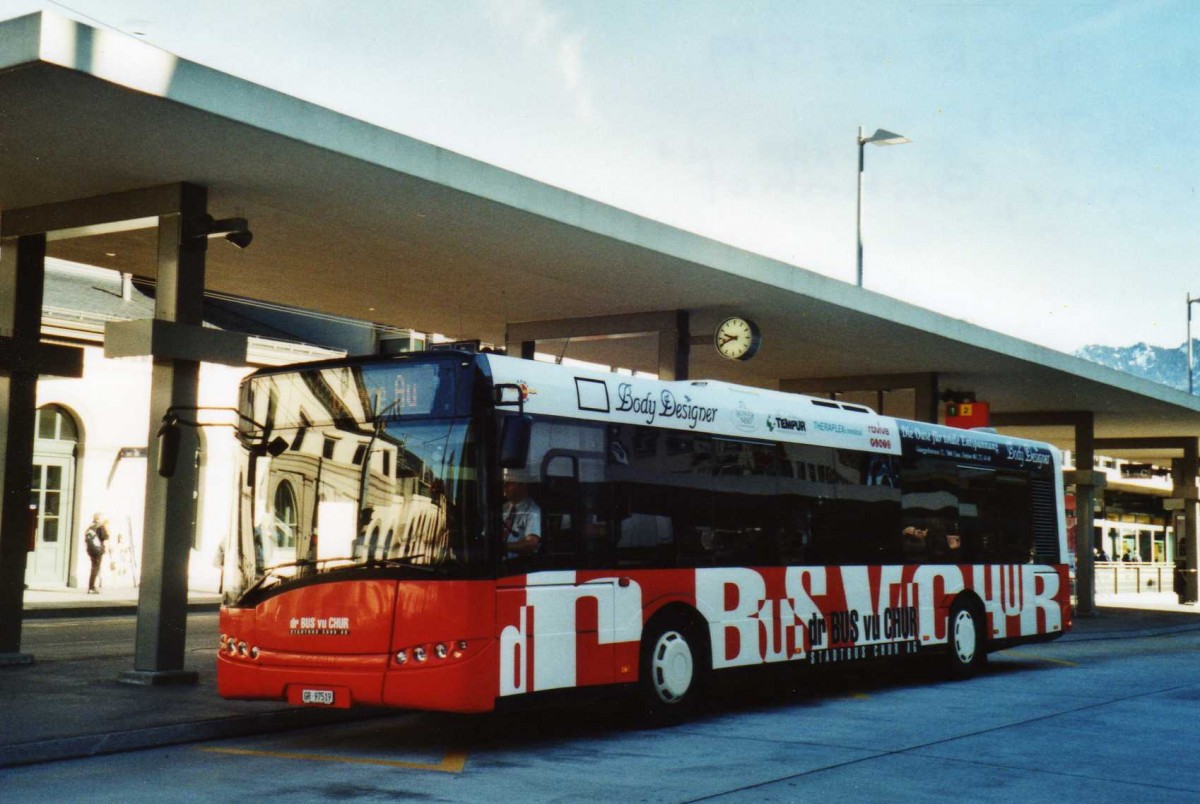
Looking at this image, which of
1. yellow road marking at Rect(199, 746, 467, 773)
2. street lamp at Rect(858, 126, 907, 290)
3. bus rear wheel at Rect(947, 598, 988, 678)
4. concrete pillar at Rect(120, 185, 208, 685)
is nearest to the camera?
yellow road marking at Rect(199, 746, 467, 773)

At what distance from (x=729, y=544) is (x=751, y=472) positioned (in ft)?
2.63

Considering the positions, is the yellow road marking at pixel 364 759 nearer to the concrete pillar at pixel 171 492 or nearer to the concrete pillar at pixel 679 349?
the concrete pillar at pixel 171 492

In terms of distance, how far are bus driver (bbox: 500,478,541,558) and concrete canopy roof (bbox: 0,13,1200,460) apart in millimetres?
3792

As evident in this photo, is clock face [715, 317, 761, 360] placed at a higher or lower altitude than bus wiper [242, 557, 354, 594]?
higher

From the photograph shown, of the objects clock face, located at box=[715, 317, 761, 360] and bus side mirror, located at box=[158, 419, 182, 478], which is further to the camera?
clock face, located at box=[715, 317, 761, 360]

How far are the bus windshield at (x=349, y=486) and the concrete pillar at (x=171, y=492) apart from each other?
8.58 ft

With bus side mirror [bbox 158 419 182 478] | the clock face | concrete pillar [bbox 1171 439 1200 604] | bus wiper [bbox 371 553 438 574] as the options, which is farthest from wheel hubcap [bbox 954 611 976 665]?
concrete pillar [bbox 1171 439 1200 604]

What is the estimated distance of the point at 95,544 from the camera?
29.3 m

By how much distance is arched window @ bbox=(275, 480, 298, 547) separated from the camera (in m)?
10.2

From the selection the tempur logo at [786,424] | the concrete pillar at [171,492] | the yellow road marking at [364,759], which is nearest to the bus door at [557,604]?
the yellow road marking at [364,759]

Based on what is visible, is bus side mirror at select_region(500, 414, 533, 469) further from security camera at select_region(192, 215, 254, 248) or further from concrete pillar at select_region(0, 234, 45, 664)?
concrete pillar at select_region(0, 234, 45, 664)

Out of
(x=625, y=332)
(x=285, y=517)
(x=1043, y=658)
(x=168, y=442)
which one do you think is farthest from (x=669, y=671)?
(x=625, y=332)

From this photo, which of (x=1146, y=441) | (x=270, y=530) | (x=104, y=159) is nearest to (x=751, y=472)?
Result: (x=270, y=530)

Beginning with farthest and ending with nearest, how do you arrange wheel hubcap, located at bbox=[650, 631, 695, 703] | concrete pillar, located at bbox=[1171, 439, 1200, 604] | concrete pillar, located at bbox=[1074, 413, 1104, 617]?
concrete pillar, located at bbox=[1171, 439, 1200, 604] → concrete pillar, located at bbox=[1074, 413, 1104, 617] → wheel hubcap, located at bbox=[650, 631, 695, 703]
